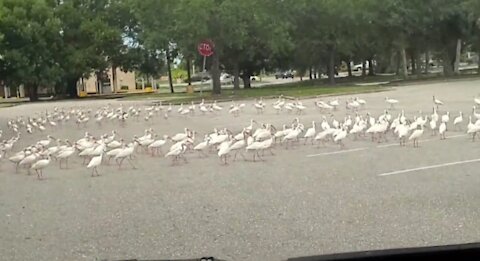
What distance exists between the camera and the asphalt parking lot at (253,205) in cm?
656

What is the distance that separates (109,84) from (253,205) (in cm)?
6446

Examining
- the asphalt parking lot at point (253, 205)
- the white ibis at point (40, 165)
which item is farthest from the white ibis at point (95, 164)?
the white ibis at point (40, 165)

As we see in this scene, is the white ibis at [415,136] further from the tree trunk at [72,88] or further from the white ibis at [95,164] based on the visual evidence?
the tree trunk at [72,88]

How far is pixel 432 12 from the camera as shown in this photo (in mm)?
46969

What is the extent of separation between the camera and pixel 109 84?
71438 millimetres

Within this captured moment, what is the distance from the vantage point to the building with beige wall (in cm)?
6919

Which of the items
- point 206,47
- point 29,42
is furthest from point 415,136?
point 29,42

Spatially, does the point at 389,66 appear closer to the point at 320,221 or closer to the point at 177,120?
the point at 177,120

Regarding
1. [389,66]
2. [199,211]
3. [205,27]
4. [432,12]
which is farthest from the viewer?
[389,66]

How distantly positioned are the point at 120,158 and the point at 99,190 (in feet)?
10.8

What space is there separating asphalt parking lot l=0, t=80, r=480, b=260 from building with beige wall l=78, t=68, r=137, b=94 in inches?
2092

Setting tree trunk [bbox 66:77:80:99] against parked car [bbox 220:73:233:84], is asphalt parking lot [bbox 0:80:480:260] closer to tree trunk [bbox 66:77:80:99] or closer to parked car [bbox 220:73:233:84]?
tree trunk [bbox 66:77:80:99]

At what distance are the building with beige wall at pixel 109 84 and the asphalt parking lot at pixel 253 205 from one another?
174 feet

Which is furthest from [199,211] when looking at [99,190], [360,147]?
[360,147]
